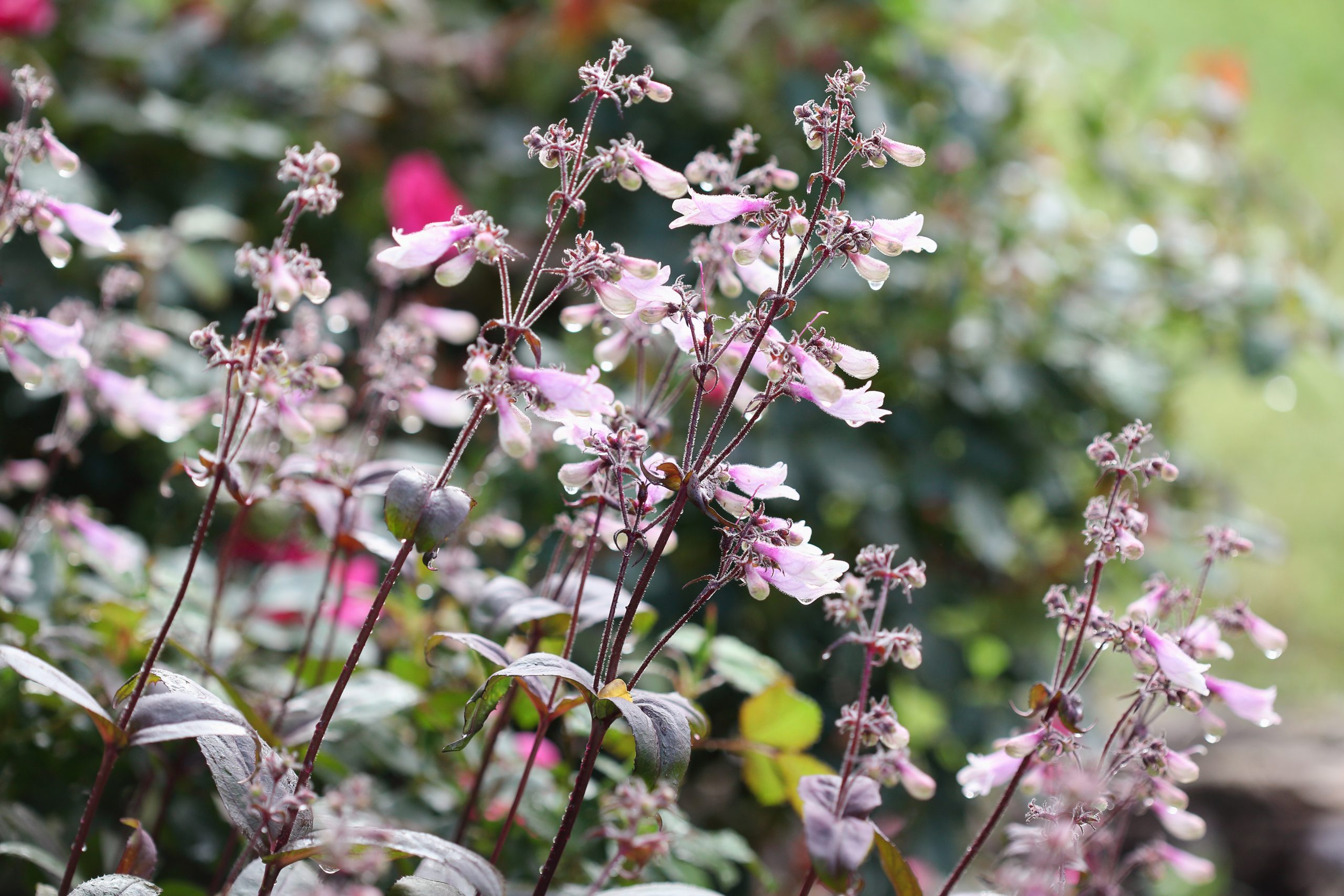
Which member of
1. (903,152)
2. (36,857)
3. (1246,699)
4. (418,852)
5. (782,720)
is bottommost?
(36,857)

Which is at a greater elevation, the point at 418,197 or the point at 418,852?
the point at 418,197

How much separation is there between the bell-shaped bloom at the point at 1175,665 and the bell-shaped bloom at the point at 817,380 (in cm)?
33

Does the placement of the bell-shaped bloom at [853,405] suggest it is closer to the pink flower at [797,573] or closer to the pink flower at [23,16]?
the pink flower at [797,573]

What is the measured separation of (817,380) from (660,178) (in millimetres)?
211

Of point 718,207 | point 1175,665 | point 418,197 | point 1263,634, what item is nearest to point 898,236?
point 718,207

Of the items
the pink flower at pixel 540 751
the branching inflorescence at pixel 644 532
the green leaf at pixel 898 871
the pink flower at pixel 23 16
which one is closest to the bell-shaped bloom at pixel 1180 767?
the branching inflorescence at pixel 644 532

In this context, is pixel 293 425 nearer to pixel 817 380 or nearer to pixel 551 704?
pixel 551 704

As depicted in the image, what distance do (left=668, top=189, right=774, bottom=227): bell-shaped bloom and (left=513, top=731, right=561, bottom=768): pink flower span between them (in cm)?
72

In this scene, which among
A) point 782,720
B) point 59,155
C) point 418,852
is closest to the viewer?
point 418,852

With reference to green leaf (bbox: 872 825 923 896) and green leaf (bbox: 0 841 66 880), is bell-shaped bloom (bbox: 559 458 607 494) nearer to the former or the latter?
green leaf (bbox: 872 825 923 896)

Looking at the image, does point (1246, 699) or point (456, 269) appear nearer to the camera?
point (456, 269)

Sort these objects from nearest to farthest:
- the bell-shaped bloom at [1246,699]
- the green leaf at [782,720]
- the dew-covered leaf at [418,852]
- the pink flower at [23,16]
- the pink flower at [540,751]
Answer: the dew-covered leaf at [418,852], the bell-shaped bloom at [1246,699], the green leaf at [782,720], the pink flower at [540,751], the pink flower at [23,16]

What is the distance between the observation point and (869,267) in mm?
864

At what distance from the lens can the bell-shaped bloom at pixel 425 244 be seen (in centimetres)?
86
